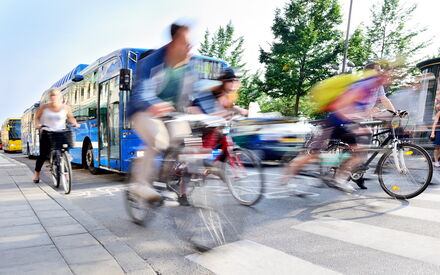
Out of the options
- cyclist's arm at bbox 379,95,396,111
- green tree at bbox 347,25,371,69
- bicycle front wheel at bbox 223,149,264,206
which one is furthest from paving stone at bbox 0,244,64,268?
green tree at bbox 347,25,371,69

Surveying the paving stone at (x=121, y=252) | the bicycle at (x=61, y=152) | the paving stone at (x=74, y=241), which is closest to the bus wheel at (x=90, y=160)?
the bicycle at (x=61, y=152)

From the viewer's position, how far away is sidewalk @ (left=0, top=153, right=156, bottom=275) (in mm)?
2637

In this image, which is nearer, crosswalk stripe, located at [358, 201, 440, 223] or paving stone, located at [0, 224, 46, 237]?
paving stone, located at [0, 224, 46, 237]

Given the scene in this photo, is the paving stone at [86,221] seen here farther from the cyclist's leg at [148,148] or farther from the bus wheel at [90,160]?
the bus wheel at [90,160]

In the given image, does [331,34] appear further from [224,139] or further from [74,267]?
[74,267]

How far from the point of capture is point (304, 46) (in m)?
26.0

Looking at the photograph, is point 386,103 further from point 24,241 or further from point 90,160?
point 90,160

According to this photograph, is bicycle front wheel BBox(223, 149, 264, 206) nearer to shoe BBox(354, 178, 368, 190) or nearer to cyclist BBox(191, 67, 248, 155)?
cyclist BBox(191, 67, 248, 155)

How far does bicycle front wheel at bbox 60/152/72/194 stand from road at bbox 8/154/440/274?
109cm

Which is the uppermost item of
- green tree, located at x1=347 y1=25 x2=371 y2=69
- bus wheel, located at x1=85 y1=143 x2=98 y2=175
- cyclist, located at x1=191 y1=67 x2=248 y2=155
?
green tree, located at x1=347 y1=25 x2=371 y2=69

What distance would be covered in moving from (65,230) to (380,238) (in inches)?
128

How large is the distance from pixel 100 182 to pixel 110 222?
400cm

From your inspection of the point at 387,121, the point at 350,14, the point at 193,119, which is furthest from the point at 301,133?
the point at 350,14

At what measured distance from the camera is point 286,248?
3.11 meters
